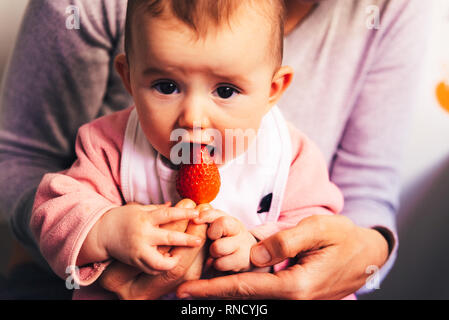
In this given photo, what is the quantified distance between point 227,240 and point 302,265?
0.57 ft

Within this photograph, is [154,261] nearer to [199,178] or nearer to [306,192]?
[199,178]

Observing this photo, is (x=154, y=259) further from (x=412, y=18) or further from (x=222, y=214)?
(x=412, y=18)

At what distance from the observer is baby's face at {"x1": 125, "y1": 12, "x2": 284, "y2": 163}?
1.66ft

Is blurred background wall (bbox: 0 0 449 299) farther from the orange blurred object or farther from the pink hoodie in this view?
the pink hoodie

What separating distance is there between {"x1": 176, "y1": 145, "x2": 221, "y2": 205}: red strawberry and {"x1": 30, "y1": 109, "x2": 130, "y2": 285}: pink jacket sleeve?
0.43ft

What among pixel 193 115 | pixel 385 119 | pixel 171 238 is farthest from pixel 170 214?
pixel 385 119

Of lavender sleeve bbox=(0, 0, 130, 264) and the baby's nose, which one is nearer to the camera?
the baby's nose

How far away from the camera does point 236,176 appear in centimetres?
71

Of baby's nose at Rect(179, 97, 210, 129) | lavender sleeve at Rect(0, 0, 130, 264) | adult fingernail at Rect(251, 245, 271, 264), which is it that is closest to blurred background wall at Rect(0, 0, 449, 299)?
lavender sleeve at Rect(0, 0, 130, 264)

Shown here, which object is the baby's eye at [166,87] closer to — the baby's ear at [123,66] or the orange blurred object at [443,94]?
the baby's ear at [123,66]

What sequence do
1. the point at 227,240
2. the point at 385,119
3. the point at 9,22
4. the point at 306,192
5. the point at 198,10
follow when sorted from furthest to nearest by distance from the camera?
the point at 9,22
the point at 385,119
the point at 306,192
the point at 227,240
the point at 198,10

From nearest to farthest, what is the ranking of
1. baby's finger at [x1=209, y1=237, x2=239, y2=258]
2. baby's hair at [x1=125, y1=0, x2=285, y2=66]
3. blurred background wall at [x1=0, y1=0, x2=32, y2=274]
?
baby's hair at [x1=125, y1=0, x2=285, y2=66]
baby's finger at [x1=209, y1=237, x2=239, y2=258]
blurred background wall at [x1=0, y1=0, x2=32, y2=274]

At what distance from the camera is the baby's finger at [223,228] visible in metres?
0.59
